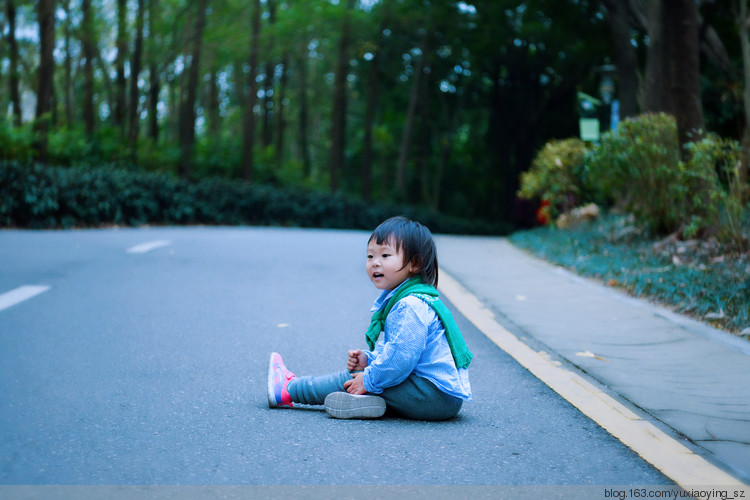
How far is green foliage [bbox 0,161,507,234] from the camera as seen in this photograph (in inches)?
679

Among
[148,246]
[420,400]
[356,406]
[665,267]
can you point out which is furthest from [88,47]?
[420,400]

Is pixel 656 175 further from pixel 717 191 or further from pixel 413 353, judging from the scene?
pixel 413 353

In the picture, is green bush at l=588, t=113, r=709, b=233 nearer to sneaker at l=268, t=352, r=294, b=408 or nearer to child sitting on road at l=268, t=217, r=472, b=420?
child sitting on road at l=268, t=217, r=472, b=420

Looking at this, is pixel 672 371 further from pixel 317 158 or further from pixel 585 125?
pixel 317 158

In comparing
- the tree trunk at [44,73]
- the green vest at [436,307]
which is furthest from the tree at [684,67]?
the tree trunk at [44,73]

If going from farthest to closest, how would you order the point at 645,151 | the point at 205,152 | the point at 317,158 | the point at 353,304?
the point at 317,158 < the point at 205,152 < the point at 645,151 < the point at 353,304

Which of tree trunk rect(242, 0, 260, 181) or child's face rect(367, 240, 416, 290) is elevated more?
tree trunk rect(242, 0, 260, 181)

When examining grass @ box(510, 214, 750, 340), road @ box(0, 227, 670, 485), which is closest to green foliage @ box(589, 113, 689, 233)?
grass @ box(510, 214, 750, 340)

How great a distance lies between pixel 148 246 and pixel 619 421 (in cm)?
994

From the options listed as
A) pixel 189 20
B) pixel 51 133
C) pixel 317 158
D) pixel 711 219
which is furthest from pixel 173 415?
pixel 317 158

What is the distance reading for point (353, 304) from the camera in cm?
850

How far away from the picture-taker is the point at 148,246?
43.2 feet

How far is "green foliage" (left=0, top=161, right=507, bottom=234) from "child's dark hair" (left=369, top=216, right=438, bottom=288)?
14.2 meters

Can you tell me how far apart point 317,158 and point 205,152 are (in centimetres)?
3264
